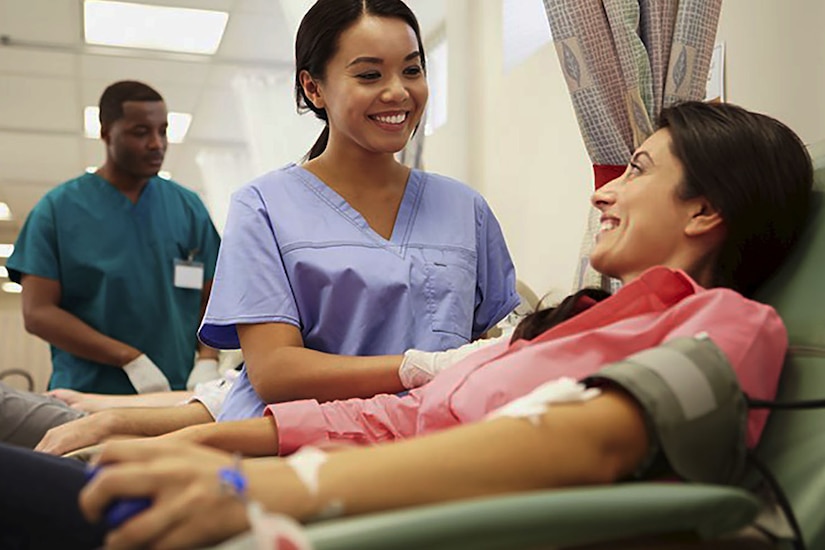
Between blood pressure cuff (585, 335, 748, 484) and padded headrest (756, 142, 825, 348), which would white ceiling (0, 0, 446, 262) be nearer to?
padded headrest (756, 142, 825, 348)

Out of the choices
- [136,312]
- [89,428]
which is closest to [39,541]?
[89,428]

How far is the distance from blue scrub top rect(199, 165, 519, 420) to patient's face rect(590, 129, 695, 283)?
0.46m

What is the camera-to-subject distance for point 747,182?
3.83 ft

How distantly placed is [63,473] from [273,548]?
0.37 metres

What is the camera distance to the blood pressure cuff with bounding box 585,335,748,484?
81 centimetres

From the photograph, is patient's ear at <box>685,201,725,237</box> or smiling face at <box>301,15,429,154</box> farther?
smiling face at <box>301,15,429,154</box>

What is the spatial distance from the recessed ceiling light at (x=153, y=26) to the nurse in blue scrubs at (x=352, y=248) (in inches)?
118

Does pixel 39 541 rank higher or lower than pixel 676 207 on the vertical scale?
lower

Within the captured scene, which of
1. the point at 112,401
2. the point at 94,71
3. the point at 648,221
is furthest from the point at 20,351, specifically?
the point at 648,221

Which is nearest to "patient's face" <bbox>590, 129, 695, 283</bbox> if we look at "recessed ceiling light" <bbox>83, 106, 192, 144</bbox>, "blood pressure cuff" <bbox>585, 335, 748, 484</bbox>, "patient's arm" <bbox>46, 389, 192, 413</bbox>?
"blood pressure cuff" <bbox>585, 335, 748, 484</bbox>

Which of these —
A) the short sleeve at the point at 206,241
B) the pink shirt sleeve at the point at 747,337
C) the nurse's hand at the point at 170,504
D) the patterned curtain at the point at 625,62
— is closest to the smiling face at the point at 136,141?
the short sleeve at the point at 206,241

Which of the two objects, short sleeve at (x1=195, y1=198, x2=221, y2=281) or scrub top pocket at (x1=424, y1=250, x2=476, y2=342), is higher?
scrub top pocket at (x1=424, y1=250, x2=476, y2=342)

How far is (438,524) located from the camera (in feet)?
2.09

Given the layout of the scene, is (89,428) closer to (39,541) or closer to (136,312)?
(39,541)
